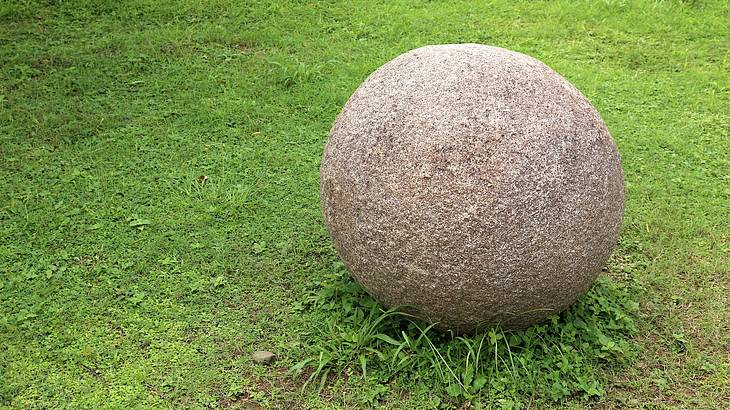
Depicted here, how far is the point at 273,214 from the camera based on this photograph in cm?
548

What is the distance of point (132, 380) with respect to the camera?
4078 millimetres

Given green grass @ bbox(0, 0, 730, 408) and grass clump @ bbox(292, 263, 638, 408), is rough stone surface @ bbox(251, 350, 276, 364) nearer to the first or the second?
green grass @ bbox(0, 0, 730, 408)

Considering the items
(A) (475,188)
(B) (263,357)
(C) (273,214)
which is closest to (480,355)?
(A) (475,188)

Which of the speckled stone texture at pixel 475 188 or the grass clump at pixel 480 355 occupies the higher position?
the speckled stone texture at pixel 475 188

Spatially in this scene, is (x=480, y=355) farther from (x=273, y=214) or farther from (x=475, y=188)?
(x=273, y=214)

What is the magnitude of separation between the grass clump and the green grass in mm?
12

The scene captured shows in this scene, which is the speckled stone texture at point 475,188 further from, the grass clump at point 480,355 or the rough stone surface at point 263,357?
the rough stone surface at point 263,357

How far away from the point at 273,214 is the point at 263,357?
4.82 ft

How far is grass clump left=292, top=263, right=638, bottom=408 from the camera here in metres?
3.93

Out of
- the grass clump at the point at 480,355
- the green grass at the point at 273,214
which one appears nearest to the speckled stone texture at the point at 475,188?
the grass clump at the point at 480,355

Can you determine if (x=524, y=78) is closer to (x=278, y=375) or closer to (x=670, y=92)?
(x=278, y=375)

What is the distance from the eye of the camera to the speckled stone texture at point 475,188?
3533 millimetres

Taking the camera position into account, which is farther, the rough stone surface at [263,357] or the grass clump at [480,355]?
the rough stone surface at [263,357]

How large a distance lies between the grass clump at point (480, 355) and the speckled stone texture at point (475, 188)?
0.17 meters
